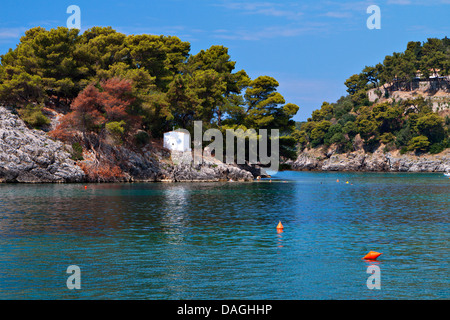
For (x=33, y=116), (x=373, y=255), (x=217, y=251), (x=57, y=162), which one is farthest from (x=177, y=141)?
(x=373, y=255)

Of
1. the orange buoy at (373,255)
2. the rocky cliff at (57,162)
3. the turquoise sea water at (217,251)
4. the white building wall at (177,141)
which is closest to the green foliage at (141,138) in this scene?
the rocky cliff at (57,162)

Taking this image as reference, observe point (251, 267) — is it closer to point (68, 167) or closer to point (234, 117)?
point (68, 167)

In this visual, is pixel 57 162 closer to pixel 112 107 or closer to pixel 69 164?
pixel 69 164

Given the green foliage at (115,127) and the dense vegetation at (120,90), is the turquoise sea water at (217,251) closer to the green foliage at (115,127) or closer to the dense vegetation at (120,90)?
the green foliage at (115,127)

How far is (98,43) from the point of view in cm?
9400

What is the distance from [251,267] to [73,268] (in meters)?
8.15

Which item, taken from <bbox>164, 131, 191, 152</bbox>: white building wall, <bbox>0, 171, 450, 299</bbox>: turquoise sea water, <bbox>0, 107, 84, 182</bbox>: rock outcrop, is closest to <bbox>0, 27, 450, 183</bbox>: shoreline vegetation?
<bbox>0, 107, 84, 182</bbox>: rock outcrop

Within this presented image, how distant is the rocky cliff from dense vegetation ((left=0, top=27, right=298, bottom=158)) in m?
2.74

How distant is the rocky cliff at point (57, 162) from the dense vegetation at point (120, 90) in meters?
2.74

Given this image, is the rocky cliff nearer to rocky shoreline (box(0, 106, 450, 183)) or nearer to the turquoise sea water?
rocky shoreline (box(0, 106, 450, 183))

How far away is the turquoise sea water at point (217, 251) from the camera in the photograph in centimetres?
1714
